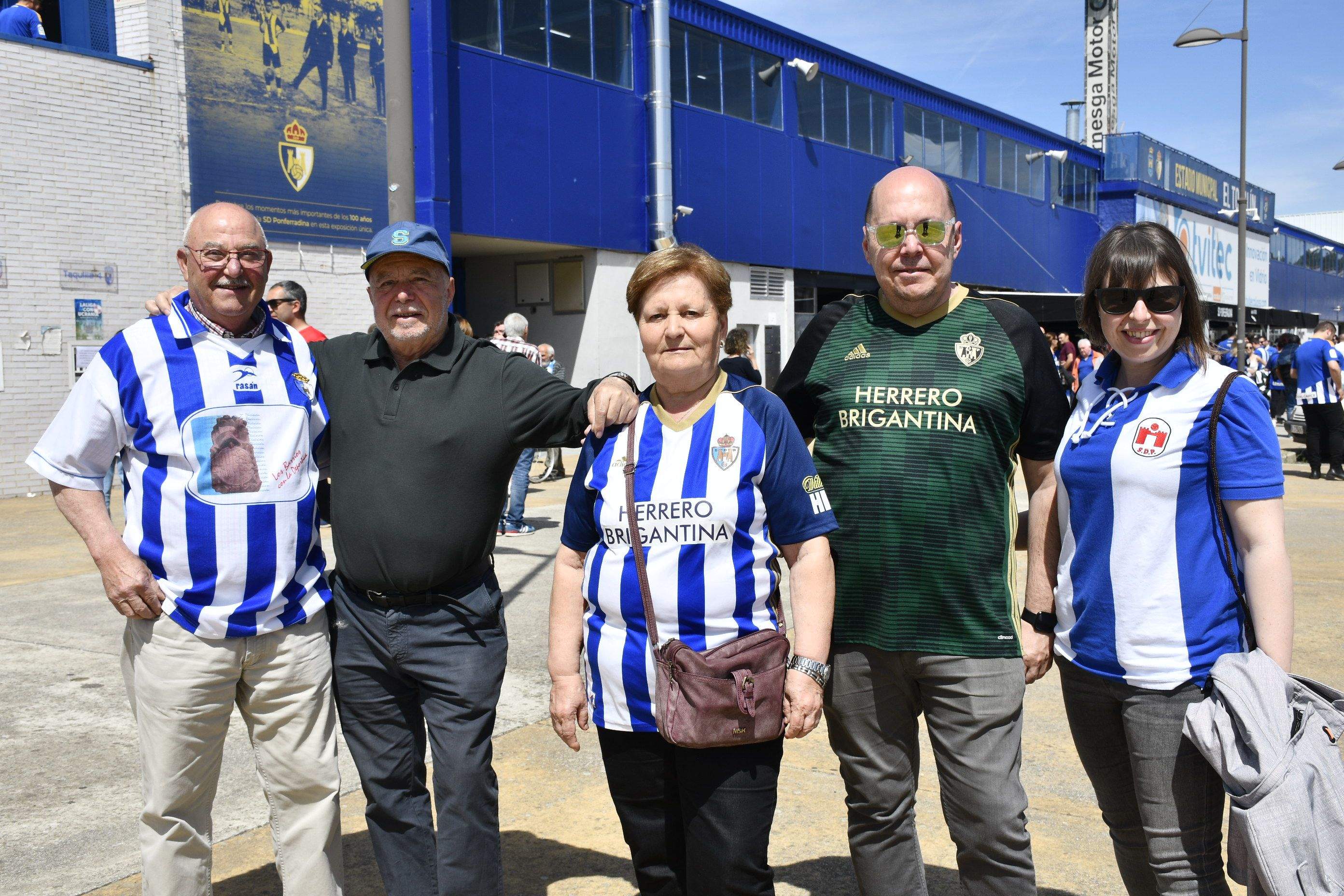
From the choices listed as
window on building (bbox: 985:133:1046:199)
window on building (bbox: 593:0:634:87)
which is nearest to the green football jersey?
window on building (bbox: 593:0:634:87)

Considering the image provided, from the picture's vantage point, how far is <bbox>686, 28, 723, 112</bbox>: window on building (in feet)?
71.8

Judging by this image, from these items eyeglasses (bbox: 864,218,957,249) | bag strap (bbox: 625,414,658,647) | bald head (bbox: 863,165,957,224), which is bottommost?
bag strap (bbox: 625,414,658,647)

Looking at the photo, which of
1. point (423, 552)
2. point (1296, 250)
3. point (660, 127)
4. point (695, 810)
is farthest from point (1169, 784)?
point (1296, 250)

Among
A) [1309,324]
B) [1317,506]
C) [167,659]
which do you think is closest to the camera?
[167,659]

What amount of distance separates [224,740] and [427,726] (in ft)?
1.75

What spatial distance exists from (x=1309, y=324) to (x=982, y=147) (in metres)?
37.3

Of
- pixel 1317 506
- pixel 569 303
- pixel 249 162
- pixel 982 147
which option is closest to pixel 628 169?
pixel 569 303

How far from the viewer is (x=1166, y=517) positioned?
2455mm

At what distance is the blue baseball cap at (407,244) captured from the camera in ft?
9.58

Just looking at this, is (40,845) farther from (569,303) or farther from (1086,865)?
(569,303)

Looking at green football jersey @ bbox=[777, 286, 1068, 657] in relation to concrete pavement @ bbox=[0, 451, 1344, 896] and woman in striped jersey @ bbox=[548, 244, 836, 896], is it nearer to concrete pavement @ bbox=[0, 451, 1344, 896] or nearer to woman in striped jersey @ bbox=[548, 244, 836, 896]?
woman in striped jersey @ bbox=[548, 244, 836, 896]

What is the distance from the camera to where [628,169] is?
2067 centimetres

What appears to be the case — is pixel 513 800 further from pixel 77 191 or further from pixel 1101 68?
pixel 1101 68

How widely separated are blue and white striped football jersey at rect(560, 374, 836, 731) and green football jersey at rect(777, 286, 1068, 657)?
0.24 metres
